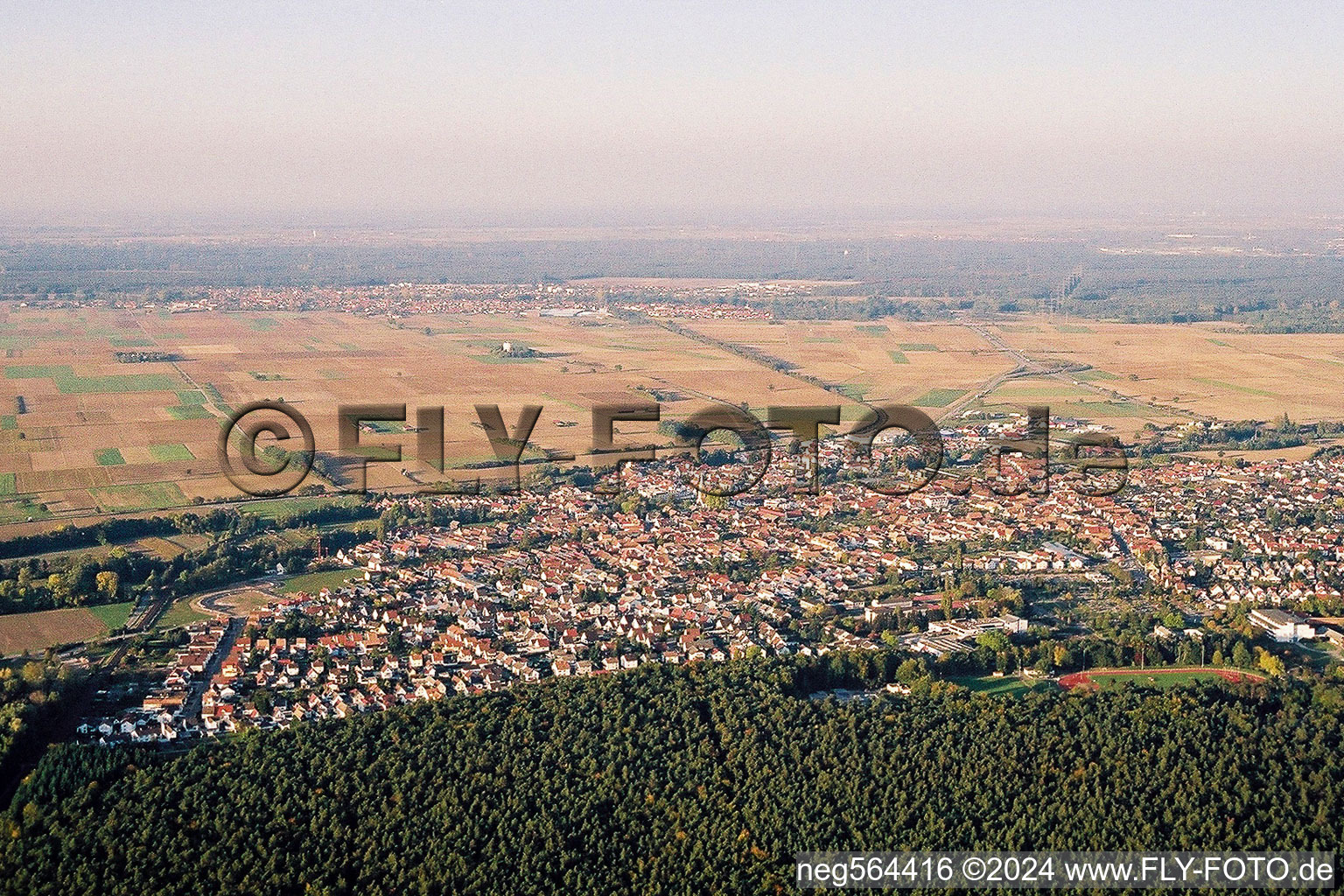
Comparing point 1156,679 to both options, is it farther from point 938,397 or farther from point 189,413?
point 189,413

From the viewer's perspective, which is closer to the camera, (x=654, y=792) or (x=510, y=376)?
(x=654, y=792)

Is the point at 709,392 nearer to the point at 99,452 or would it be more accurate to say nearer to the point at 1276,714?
the point at 99,452

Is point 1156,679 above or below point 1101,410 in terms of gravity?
below

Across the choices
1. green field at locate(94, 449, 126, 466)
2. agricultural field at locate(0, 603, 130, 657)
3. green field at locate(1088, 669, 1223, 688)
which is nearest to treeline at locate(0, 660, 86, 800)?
agricultural field at locate(0, 603, 130, 657)

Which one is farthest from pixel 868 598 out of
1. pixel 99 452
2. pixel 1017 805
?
pixel 99 452

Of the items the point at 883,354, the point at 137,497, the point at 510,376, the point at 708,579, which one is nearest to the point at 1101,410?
the point at 883,354

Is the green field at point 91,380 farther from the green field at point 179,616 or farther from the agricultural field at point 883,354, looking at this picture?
the green field at point 179,616
